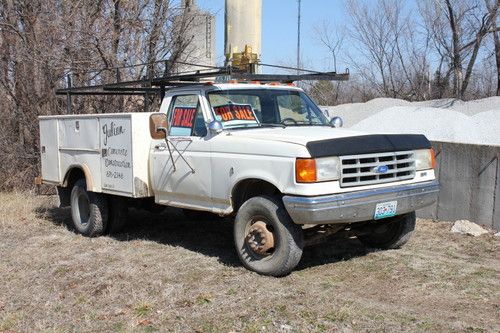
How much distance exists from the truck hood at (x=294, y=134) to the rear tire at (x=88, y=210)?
260 centimetres

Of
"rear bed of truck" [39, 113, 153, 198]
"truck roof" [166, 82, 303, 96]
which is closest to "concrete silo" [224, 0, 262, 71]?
"rear bed of truck" [39, 113, 153, 198]

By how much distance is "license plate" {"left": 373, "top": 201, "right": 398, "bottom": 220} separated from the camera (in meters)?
5.65

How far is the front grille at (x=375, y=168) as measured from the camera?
552 centimetres

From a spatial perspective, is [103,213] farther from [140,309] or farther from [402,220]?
[402,220]

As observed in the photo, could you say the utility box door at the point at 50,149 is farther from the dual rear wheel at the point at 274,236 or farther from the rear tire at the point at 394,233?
the rear tire at the point at 394,233

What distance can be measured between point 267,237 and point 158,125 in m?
1.73

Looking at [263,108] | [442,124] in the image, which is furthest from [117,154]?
[442,124]

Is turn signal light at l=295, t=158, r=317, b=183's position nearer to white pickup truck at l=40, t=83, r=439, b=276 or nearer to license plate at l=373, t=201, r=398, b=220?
white pickup truck at l=40, t=83, r=439, b=276

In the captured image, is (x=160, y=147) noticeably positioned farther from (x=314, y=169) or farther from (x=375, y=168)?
(x=375, y=168)

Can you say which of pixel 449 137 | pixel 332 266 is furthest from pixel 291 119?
pixel 449 137

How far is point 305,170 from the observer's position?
534cm

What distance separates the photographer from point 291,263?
5.64 meters

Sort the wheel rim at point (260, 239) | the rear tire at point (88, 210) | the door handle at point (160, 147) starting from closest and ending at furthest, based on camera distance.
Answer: the wheel rim at point (260, 239), the door handle at point (160, 147), the rear tire at point (88, 210)

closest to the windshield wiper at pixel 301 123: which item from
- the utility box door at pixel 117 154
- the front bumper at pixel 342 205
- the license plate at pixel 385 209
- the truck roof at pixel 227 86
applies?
the truck roof at pixel 227 86
